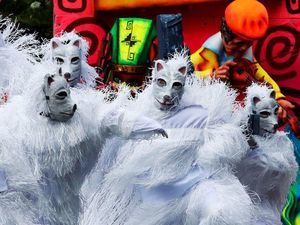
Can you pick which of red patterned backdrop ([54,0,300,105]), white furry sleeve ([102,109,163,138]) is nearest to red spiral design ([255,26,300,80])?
red patterned backdrop ([54,0,300,105])

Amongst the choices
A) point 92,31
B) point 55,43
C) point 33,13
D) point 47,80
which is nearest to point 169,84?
point 47,80

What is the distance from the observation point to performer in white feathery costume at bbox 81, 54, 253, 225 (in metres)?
5.55

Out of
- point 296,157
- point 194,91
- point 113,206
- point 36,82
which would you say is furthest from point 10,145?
point 296,157

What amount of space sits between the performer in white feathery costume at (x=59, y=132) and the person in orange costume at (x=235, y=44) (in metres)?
2.17

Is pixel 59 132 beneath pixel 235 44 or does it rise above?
above

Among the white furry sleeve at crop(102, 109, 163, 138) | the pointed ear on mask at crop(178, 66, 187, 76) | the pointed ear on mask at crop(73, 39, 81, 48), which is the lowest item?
the white furry sleeve at crop(102, 109, 163, 138)

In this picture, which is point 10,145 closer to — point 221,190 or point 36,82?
point 36,82

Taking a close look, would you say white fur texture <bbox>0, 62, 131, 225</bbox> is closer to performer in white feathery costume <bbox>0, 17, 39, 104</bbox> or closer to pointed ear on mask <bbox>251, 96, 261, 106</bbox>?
performer in white feathery costume <bbox>0, 17, 39, 104</bbox>

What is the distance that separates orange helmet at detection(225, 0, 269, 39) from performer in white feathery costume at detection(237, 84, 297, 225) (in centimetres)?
131

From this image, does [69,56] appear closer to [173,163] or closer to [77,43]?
[77,43]

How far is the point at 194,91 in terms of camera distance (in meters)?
5.84

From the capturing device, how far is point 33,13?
10539 mm

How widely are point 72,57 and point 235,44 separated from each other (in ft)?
5.80

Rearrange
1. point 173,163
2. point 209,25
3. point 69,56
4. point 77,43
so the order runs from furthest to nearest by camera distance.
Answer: point 209,25, point 77,43, point 69,56, point 173,163
